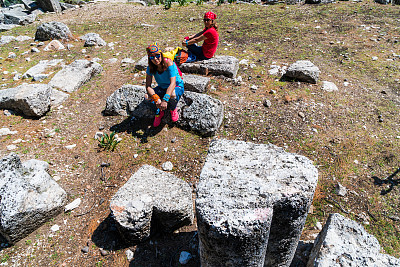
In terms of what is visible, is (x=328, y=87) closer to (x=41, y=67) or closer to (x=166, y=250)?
(x=166, y=250)

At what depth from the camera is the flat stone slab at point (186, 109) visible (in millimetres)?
4711

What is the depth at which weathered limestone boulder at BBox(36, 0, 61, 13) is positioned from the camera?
12.2 meters

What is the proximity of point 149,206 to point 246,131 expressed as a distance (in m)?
2.59

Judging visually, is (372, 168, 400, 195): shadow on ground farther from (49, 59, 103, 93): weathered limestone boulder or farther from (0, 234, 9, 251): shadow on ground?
(49, 59, 103, 93): weathered limestone boulder

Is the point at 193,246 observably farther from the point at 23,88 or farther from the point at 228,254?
the point at 23,88

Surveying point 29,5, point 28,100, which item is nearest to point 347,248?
point 28,100

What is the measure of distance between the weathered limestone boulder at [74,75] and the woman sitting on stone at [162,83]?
243cm

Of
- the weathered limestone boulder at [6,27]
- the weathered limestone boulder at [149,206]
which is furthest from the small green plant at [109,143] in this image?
the weathered limestone boulder at [6,27]

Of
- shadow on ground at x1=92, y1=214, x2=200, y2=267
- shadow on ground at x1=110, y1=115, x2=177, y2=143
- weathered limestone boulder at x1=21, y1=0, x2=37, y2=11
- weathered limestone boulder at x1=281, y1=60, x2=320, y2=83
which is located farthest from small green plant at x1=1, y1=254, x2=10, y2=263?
weathered limestone boulder at x1=21, y1=0, x2=37, y2=11

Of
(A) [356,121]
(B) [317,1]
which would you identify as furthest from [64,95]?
(B) [317,1]

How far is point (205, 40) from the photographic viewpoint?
6250mm

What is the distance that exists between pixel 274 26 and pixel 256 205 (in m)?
8.82

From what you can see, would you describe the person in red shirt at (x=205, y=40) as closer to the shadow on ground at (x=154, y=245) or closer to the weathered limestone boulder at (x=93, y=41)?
the weathered limestone boulder at (x=93, y=41)

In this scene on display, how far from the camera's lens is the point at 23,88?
523cm
